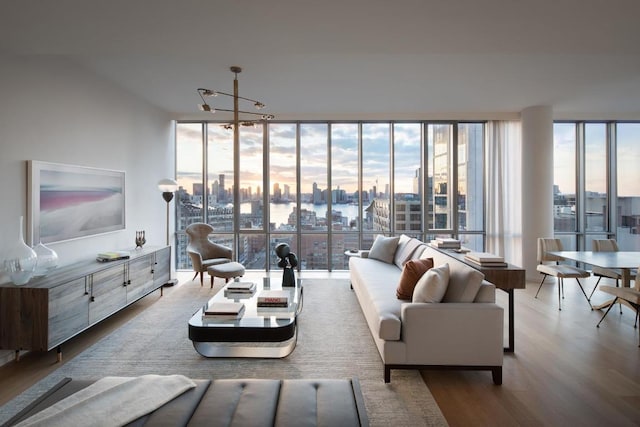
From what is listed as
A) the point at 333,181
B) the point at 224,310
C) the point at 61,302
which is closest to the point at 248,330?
the point at 224,310

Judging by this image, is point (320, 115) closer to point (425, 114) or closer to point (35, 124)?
point (425, 114)

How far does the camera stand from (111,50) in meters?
2.91

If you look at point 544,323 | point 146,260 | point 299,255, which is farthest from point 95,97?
point 544,323

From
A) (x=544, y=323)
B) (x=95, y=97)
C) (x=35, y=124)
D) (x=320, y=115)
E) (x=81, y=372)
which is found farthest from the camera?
(x=320, y=115)

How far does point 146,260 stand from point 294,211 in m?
2.78

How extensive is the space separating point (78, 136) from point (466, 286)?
4.40m

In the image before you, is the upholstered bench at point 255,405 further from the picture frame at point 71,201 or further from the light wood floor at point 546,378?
the picture frame at point 71,201

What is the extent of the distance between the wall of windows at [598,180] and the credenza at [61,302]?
7.30 metres

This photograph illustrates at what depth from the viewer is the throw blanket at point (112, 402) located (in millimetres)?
1311

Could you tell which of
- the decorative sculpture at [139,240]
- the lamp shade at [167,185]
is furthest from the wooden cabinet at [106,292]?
the lamp shade at [167,185]

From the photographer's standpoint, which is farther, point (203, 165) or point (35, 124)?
point (203, 165)

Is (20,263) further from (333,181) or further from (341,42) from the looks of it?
(333,181)

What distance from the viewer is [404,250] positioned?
4.50 m

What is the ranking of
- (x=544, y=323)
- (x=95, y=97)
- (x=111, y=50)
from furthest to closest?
(x=95, y=97) → (x=544, y=323) → (x=111, y=50)
